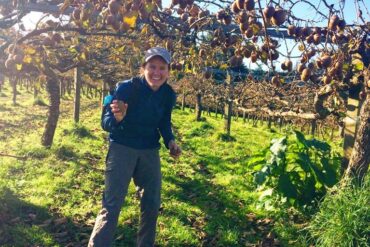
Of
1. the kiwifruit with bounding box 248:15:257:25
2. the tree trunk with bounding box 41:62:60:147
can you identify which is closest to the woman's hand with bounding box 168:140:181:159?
the kiwifruit with bounding box 248:15:257:25

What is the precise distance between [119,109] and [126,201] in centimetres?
252

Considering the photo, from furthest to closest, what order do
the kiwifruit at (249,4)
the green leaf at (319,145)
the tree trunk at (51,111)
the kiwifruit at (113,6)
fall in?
the tree trunk at (51,111) → the green leaf at (319,145) → the kiwifruit at (249,4) → the kiwifruit at (113,6)

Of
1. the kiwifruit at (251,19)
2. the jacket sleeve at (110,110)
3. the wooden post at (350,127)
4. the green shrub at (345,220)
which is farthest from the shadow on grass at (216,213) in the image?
the kiwifruit at (251,19)

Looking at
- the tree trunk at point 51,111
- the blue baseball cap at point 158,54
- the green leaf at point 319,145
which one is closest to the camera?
the blue baseball cap at point 158,54

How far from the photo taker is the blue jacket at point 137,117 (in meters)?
3.57

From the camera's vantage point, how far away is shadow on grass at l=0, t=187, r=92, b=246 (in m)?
4.32

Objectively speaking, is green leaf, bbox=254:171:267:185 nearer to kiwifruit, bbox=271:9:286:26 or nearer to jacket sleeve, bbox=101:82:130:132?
jacket sleeve, bbox=101:82:130:132

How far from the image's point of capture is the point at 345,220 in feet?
13.1

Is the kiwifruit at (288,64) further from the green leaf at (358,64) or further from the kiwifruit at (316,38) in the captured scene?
the green leaf at (358,64)

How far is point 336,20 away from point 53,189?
4723 mm

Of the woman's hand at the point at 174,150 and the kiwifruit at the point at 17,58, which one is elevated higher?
the kiwifruit at the point at 17,58

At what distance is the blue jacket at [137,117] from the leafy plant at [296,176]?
2.12m

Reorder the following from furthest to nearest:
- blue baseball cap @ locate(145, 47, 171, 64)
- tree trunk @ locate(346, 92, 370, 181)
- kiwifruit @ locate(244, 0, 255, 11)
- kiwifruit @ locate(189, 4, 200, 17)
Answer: tree trunk @ locate(346, 92, 370, 181), kiwifruit @ locate(189, 4, 200, 17), blue baseball cap @ locate(145, 47, 171, 64), kiwifruit @ locate(244, 0, 255, 11)

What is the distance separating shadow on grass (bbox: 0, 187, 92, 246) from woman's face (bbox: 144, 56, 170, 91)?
2.04 m
